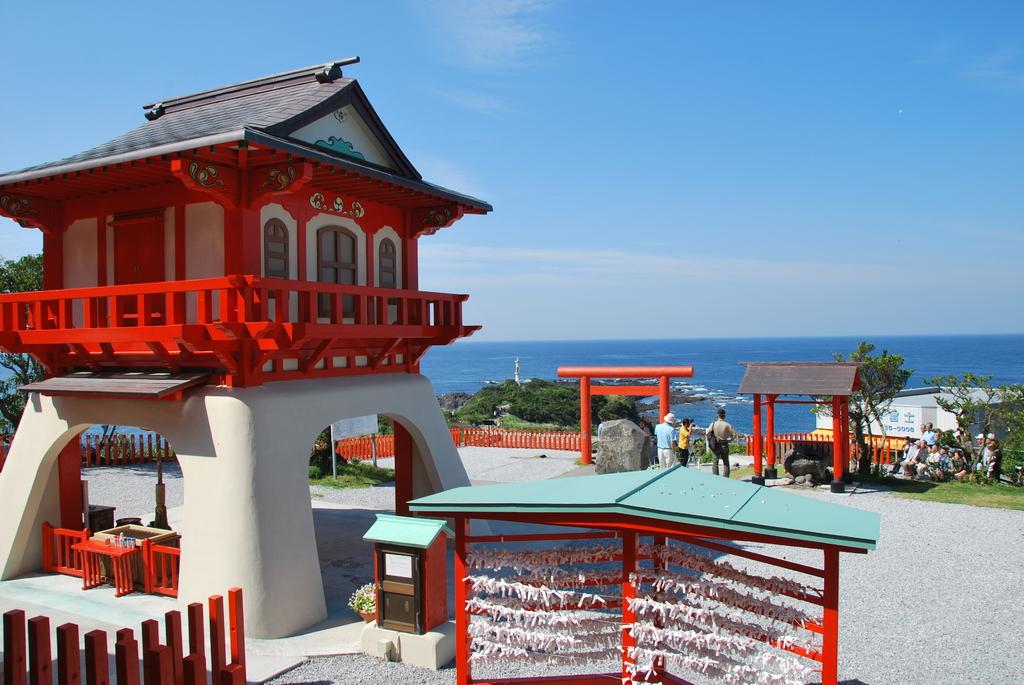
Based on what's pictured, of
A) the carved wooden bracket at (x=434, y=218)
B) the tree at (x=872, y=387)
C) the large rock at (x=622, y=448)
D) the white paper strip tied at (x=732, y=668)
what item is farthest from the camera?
the large rock at (x=622, y=448)

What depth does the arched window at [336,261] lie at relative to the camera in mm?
11039

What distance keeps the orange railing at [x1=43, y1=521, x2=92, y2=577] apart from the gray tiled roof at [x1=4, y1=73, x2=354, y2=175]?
513cm

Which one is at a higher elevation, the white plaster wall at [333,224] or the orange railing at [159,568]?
the white plaster wall at [333,224]

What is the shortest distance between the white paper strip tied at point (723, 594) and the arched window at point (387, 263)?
7920 millimetres

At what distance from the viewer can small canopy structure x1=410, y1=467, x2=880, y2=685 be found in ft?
16.4

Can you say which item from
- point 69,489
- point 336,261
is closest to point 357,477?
point 69,489

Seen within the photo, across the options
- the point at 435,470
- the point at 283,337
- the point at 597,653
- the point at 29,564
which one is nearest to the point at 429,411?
the point at 435,470

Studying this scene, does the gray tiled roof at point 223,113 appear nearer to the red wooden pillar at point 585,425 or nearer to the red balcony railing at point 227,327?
the red balcony railing at point 227,327

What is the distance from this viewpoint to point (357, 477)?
66.9ft

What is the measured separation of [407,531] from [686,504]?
413 cm

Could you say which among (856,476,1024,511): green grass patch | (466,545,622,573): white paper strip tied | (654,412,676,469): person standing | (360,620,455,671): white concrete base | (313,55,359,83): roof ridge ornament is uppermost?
(313,55,359,83): roof ridge ornament

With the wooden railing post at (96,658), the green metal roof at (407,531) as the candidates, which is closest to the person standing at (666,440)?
the green metal roof at (407,531)

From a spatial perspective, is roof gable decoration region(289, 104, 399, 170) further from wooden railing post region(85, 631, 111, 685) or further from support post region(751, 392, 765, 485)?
support post region(751, 392, 765, 485)

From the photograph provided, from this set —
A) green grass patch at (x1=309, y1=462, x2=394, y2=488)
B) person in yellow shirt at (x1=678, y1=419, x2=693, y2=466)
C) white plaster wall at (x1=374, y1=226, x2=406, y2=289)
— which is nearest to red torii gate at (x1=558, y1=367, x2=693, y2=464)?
person in yellow shirt at (x1=678, y1=419, x2=693, y2=466)
